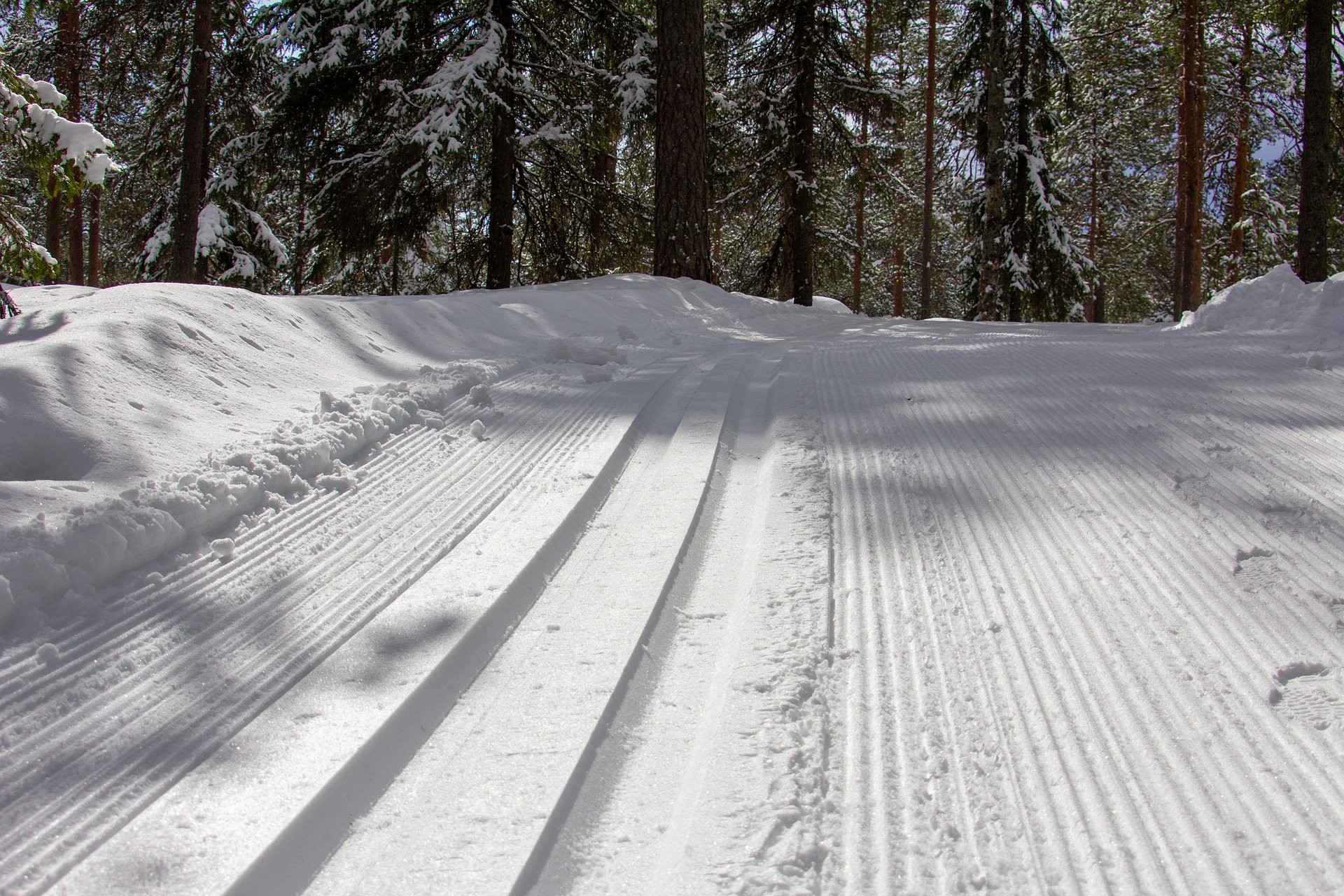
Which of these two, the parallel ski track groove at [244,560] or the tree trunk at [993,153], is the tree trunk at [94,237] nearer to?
the tree trunk at [993,153]

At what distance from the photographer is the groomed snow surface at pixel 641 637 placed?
1264mm

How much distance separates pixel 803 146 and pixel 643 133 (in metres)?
4.03

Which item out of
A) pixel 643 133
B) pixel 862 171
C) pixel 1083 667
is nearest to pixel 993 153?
pixel 862 171

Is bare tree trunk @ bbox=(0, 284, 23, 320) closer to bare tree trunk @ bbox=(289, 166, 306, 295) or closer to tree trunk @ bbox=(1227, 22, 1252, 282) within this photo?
bare tree trunk @ bbox=(289, 166, 306, 295)

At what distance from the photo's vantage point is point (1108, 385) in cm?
381

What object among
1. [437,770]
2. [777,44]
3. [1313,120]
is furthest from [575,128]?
[437,770]

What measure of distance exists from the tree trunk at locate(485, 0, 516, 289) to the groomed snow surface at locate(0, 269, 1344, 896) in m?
7.61

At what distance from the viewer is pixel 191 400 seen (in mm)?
2857

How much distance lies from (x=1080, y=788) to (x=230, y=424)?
8.90 feet

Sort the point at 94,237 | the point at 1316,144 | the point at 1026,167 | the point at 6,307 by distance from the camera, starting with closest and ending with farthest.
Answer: the point at 6,307 < the point at 1316,144 < the point at 1026,167 < the point at 94,237

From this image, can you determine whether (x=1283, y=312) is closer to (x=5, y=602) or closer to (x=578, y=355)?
(x=578, y=355)

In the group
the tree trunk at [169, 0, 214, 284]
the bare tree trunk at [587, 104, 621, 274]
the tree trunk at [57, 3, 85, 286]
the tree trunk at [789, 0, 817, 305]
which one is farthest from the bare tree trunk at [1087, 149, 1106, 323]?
the tree trunk at [57, 3, 85, 286]

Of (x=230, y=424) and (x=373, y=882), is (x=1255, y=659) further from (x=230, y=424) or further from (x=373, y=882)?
(x=230, y=424)

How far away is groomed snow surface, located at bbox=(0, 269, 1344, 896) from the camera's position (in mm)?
1264
